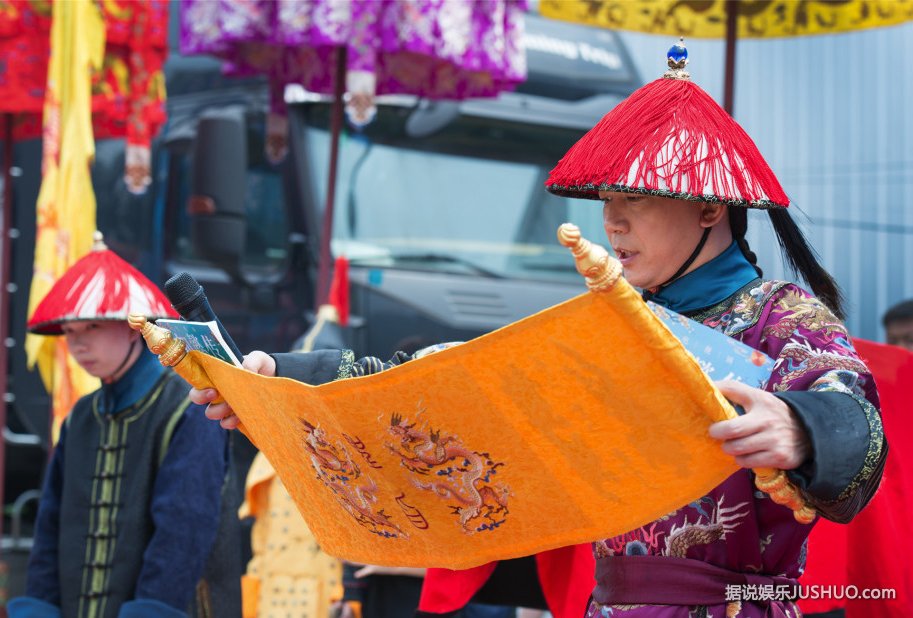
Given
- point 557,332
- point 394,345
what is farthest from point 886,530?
point 394,345

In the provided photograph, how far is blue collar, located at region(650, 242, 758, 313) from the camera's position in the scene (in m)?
1.99

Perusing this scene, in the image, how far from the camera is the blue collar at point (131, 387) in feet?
10.8

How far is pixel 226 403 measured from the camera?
2.05 meters

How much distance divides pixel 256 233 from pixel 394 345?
2.96ft

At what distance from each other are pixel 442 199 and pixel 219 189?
972 millimetres

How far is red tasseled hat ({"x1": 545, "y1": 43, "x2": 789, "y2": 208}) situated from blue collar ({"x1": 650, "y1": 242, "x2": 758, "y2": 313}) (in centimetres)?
12

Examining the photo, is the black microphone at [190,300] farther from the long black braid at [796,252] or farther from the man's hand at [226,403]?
the long black braid at [796,252]

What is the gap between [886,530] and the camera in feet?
8.82

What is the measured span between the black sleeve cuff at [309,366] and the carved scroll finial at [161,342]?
16 centimetres

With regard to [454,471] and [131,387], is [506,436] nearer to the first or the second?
[454,471]

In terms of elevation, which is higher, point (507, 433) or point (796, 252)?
point (796, 252)

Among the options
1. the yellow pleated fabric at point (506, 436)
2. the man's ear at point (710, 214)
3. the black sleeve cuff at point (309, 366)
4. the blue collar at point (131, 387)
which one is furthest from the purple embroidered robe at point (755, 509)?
the blue collar at point (131, 387)

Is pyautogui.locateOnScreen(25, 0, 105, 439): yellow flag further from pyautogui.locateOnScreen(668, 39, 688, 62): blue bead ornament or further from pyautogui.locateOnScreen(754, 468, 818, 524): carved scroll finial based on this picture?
pyautogui.locateOnScreen(754, 468, 818, 524): carved scroll finial

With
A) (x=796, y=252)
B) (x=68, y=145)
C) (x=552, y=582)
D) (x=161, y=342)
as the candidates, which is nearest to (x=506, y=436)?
(x=161, y=342)
